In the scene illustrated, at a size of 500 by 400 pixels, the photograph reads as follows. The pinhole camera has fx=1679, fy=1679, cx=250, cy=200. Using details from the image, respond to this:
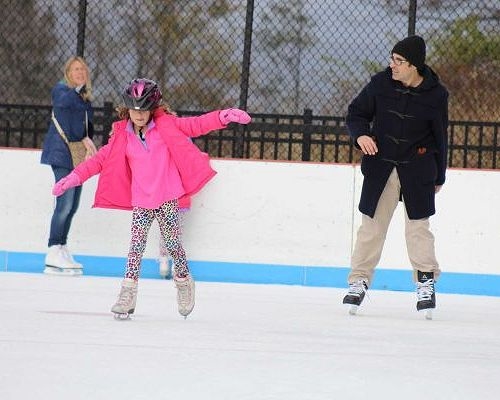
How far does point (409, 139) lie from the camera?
332 inches

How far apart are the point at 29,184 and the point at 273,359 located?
231 inches

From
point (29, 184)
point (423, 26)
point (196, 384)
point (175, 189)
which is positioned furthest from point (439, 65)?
point (196, 384)

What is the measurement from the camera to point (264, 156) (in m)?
12.2

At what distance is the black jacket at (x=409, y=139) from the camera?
8.45 metres

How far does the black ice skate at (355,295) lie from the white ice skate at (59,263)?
3.07 metres

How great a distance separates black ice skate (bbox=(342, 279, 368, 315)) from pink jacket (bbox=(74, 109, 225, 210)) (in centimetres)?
121

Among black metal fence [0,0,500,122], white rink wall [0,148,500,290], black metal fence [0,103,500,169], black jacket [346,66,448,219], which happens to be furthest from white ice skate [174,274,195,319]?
black metal fence [0,0,500,122]

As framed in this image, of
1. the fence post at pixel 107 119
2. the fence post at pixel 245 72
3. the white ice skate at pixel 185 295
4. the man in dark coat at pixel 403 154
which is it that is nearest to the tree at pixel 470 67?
the fence post at pixel 245 72

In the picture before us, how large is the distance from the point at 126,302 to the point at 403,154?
175 centimetres

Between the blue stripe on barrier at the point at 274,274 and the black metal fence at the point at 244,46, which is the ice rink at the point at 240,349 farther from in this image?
the black metal fence at the point at 244,46

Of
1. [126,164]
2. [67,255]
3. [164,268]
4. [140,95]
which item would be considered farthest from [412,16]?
[140,95]

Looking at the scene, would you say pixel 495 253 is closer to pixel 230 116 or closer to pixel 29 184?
pixel 29 184

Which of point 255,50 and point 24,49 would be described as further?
point 24,49

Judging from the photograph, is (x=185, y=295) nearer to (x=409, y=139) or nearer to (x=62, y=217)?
(x=409, y=139)
